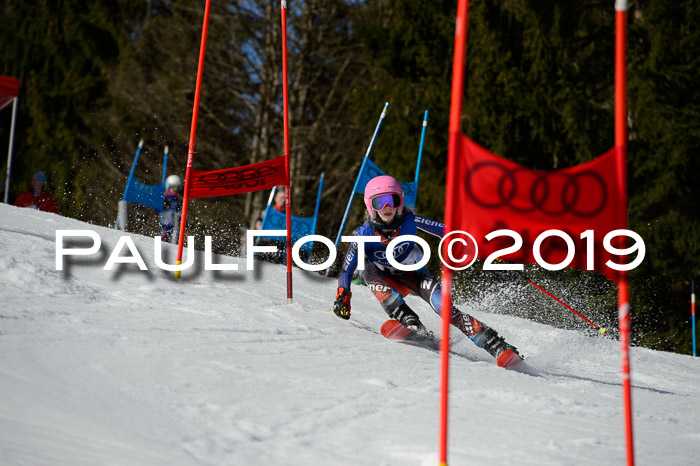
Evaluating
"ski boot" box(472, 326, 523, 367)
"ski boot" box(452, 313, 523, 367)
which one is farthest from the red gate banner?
"ski boot" box(472, 326, 523, 367)

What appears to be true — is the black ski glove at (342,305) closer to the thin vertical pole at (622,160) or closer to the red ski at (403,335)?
the red ski at (403,335)

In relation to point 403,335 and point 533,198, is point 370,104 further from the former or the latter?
point 533,198

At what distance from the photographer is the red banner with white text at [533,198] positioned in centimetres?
329

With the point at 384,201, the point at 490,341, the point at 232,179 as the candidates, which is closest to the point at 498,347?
the point at 490,341

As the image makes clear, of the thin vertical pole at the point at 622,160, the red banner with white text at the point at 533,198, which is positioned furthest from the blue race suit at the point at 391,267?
the thin vertical pole at the point at 622,160

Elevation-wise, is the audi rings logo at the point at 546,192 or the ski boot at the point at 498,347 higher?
the audi rings logo at the point at 546,192

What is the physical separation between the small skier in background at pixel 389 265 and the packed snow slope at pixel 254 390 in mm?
331

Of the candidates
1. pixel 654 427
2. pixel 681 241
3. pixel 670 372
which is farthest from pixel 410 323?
pixel 681 241

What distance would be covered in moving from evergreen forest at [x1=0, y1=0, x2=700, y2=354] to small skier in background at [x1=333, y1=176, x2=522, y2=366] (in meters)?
4.58

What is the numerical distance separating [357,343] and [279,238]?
6675mm

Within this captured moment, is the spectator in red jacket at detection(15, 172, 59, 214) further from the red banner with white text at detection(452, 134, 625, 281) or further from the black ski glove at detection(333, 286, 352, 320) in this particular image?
the red banner with white text at detection(452, 134, 625, 281)

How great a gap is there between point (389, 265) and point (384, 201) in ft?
1.90

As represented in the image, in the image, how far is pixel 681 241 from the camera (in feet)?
38.2

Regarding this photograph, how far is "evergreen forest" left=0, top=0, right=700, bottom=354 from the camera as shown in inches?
469
